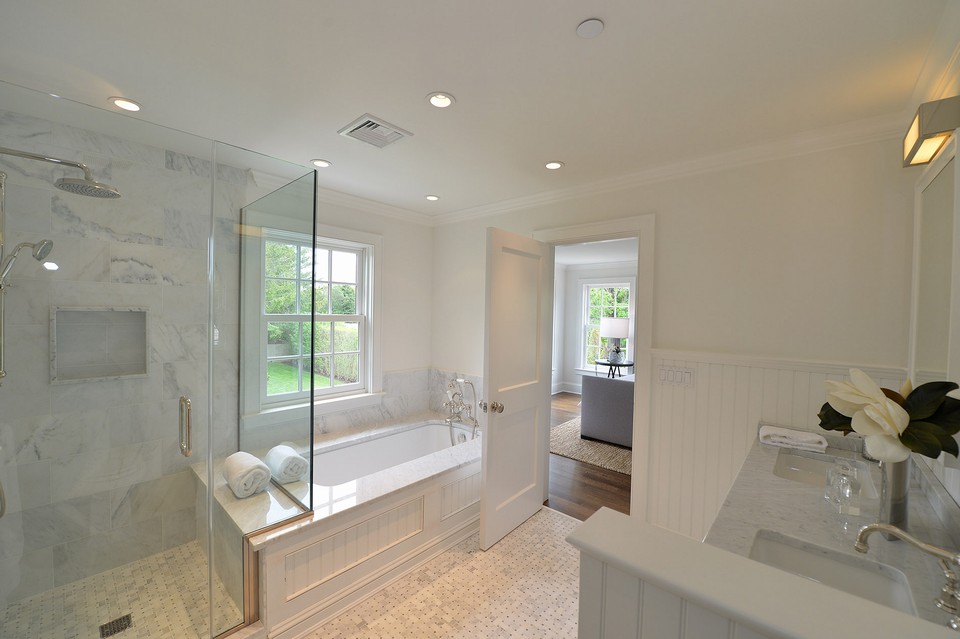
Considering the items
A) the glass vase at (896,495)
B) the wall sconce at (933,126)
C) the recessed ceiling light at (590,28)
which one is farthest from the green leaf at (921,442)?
the recessed ceiling light at (590,28)

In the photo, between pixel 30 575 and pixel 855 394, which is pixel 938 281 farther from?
pixel 30 575

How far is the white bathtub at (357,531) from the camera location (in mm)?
1796

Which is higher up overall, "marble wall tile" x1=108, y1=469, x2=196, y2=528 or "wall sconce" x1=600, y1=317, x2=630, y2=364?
"wall sconce" x1=600, y1=317, x2=630, y2=364

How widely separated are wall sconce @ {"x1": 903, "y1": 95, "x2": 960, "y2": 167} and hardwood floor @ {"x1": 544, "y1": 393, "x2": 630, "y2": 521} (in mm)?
2501

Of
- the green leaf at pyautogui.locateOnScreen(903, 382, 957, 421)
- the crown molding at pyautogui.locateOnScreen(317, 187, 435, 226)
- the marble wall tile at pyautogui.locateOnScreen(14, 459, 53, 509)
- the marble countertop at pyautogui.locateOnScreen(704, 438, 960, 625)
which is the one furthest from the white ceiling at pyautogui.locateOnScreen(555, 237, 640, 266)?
the marble wall tile at pyautogui.locateOnScreen(14, 459, 53, 509)

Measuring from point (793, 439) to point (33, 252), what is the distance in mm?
3626

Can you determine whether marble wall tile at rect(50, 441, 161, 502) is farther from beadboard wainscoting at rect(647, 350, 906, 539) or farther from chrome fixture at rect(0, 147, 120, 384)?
beadboard wainscoting at rect(647, 350, 906, 539)

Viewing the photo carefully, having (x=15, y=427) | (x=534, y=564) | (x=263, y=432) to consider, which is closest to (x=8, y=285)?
(x=15, y=427)

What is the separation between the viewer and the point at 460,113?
1.86 meters

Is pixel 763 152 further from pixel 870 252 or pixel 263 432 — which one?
pixel 263 432

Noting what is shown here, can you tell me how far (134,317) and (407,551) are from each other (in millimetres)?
1983

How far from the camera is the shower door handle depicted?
199 centimetres

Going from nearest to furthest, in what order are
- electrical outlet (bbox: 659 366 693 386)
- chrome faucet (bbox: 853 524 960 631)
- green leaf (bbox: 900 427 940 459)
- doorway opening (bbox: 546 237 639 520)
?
chrome faucet (bbox: 853 524 960 631) < green leaf (bbox: 900 427 940 459) < electrical outlet (bbox: 659 366 693 386) < doorway opening (bbox: 546 237 639 520)

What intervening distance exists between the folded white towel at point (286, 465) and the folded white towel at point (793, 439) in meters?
2.36
